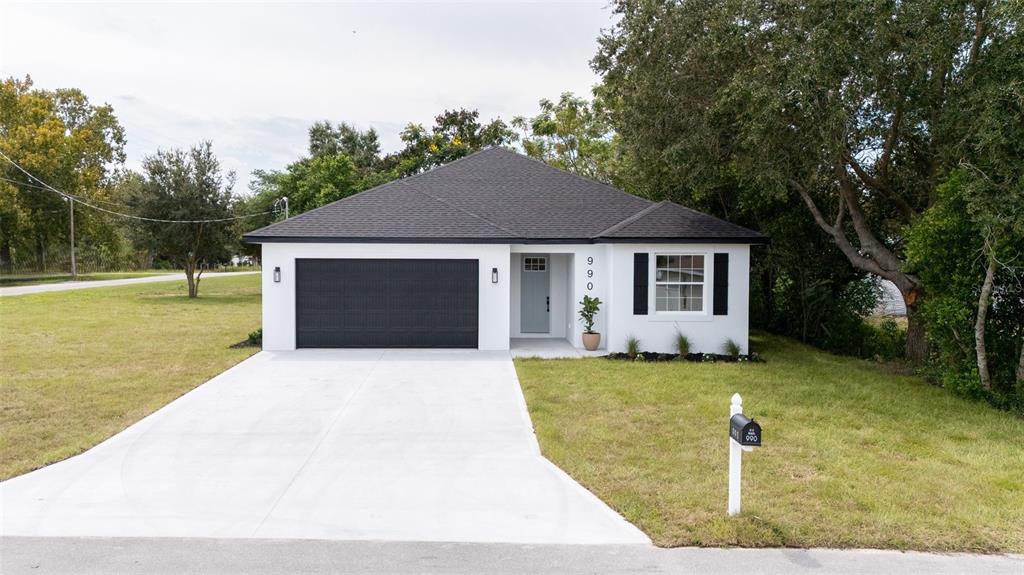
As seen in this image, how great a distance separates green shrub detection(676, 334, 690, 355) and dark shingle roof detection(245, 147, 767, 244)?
2.11 m

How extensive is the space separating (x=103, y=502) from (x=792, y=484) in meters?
6.04

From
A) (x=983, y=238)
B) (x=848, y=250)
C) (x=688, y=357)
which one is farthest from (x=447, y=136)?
(x=983, y=238)

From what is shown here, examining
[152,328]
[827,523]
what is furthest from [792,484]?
[152,328]

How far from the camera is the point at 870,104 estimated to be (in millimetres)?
10938

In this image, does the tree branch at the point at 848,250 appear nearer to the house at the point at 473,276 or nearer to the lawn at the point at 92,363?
the house at the point at 473,276

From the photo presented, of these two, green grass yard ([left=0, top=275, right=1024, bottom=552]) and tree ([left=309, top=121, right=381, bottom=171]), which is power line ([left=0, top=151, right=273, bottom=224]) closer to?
tree ([left=309, top=121, right=381, bottom=171])

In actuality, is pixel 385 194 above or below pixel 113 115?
below

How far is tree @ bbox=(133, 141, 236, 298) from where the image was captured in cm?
2850

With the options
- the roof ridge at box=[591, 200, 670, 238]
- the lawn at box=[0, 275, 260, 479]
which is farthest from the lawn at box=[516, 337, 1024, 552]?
the lawn at box=[0, 275, 260, 479]

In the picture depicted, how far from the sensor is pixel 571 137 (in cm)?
3409

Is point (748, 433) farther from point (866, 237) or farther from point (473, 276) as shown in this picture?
point (866, 237)

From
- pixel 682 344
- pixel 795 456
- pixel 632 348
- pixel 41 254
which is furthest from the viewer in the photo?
pixel 41 254

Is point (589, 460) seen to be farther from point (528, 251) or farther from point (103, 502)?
point (528, 251)

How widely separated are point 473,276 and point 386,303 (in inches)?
77.7
